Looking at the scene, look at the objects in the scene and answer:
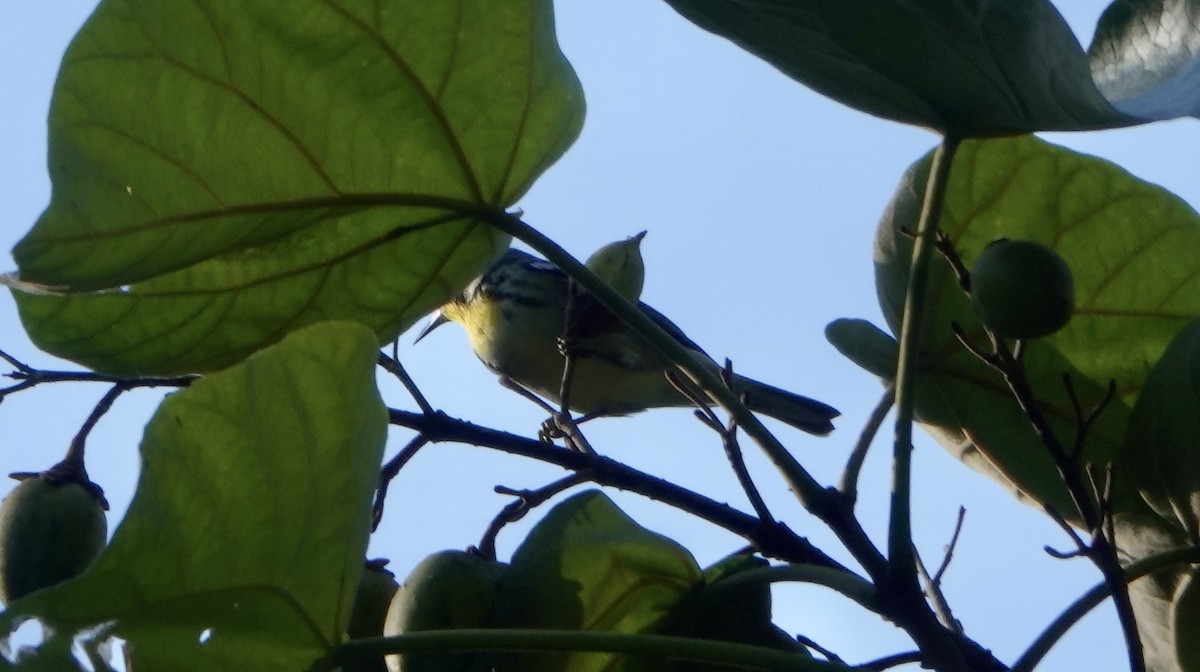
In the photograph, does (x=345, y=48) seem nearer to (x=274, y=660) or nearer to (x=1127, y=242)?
(x=274, y=660)

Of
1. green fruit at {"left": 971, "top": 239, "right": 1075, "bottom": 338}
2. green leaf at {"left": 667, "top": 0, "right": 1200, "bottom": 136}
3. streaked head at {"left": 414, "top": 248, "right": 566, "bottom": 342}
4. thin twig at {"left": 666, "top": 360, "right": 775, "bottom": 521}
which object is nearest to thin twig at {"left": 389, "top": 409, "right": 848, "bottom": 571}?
thin twig at {"left": 666, "top": 360, "right": 775, "bottom": 521}

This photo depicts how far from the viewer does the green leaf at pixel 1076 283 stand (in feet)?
5.03

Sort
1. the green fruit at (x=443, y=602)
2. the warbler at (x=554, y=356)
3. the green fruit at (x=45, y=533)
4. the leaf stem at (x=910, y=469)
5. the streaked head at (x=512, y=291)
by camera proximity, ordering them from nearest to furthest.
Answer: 1. the leaf stem at (x=910, y=469)
2. the green fruit at (x=443, y=602)
3. the green fruit at (x=45, y=533)
4. the warbler at (x=554, y=356)
5. the streaked head at (x=512, y=291)

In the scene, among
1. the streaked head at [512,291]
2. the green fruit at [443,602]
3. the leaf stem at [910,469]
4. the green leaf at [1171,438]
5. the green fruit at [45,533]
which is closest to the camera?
the leaf stem at [910,469]

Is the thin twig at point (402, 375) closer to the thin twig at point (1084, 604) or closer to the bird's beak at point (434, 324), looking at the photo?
the thin twig at point (1084, 604)

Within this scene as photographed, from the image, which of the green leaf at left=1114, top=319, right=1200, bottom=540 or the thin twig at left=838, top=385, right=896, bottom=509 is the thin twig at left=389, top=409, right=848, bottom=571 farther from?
the green leaf at left=1114, top=319, right=1200, bottom=540

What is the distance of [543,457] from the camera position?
1.40m

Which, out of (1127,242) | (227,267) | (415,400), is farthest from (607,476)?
(1127,242)

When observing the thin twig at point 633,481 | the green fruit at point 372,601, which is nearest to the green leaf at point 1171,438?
the thin twig at point 633,481

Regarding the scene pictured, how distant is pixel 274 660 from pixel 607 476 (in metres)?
0.36

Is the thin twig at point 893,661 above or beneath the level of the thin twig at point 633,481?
beneath

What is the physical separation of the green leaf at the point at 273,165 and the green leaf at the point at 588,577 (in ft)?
1.16

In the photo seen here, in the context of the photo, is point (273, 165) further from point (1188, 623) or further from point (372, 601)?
point (1188, 623)

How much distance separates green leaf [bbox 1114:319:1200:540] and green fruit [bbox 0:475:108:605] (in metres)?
1.07
